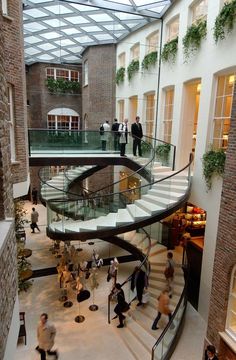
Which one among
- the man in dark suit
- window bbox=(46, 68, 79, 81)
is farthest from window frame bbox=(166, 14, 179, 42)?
window bbox=(46, 68, 79, 81)

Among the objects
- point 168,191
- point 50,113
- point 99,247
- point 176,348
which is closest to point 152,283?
point 176,348

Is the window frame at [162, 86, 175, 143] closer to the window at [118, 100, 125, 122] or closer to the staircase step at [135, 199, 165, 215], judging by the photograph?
the staircase step at [135, 199, 165, 215]

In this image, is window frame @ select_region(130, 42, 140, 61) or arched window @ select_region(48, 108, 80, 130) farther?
arched window @ select_region(48, 108, 80, 130)

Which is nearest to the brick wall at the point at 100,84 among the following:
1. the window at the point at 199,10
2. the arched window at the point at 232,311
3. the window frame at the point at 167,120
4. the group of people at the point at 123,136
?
the group of people at the point at 123,136

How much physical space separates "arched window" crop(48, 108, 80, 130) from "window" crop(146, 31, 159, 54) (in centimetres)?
718

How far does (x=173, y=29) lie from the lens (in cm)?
1110

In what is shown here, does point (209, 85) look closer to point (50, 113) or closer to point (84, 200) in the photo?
point (84, 200)

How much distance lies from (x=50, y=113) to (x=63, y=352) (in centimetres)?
1444

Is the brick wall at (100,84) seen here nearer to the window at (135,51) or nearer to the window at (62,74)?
the window at (135,51)

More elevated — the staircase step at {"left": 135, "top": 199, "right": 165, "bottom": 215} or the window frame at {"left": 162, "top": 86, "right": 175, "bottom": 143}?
the window frame at {"left": 162, "top": 86, "right": 175, "bottom": 143}

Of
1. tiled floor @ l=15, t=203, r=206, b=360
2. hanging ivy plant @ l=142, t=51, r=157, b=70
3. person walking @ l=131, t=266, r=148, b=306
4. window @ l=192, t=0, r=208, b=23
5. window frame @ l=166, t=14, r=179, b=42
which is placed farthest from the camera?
hanging ivy plant @ l=142, t=51, r=157, b=70

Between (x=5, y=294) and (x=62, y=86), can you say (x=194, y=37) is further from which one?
(x=62, y=86)

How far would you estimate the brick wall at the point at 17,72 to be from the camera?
19.3 feet

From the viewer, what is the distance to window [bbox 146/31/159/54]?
12238 millimetres
